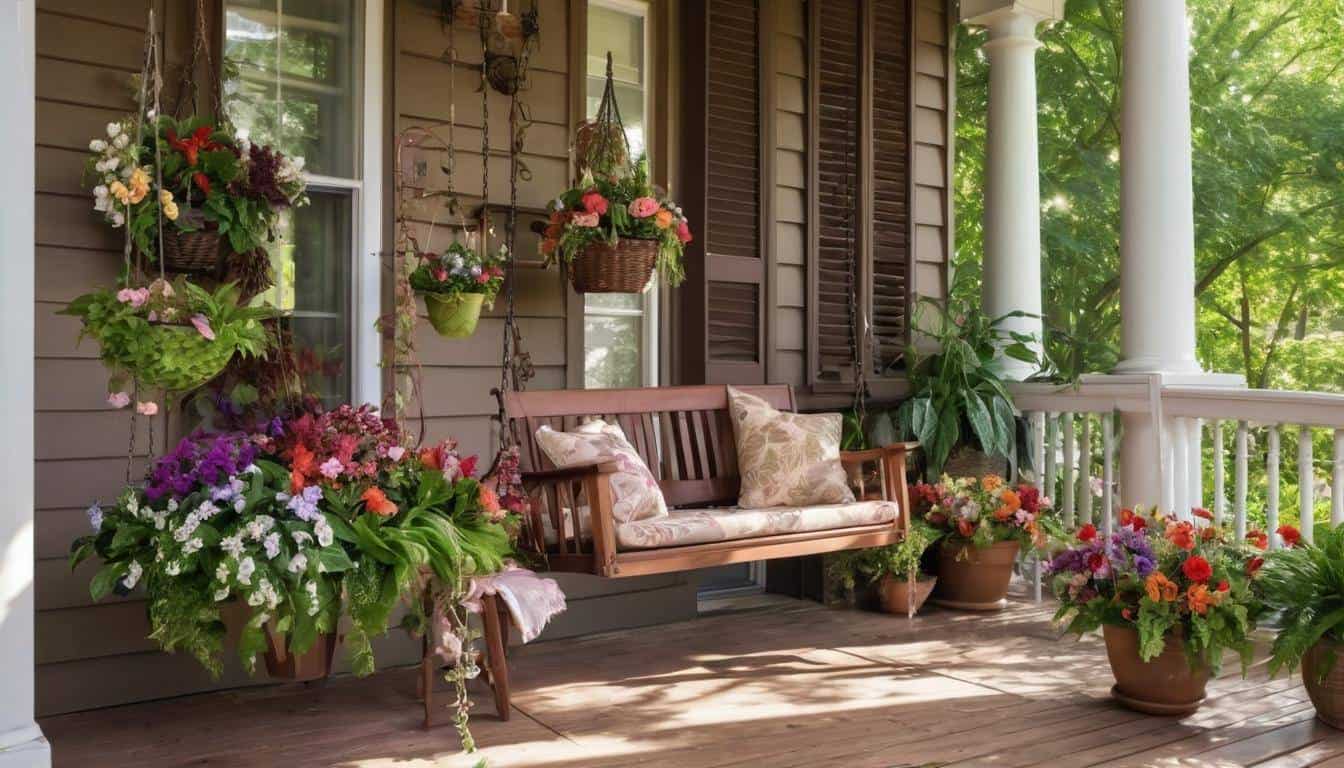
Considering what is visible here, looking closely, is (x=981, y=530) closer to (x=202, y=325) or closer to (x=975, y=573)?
(x=975, y=573)

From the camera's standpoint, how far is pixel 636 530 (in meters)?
3.37

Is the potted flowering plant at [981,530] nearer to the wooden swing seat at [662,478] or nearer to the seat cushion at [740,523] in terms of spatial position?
the wooden swing seat at [662,478]

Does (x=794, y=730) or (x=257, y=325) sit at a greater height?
(x=257, y=325)

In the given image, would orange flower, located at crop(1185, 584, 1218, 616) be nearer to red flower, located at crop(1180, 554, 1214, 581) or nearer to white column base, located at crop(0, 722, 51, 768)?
red flower, located at crop(1180, 554, 1214, 581)

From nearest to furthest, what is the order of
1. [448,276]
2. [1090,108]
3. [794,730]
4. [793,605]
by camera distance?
1. [794,730]
2. [448,276]
3. [793,605]
4. [1090,108]

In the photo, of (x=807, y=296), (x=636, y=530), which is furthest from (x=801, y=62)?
(x=636, y=530)

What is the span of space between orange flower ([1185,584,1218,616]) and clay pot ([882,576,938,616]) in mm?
1486

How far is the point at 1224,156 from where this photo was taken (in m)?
8.95

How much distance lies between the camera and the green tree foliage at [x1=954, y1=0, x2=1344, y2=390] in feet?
28.9

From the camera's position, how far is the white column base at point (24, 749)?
249 centimetres

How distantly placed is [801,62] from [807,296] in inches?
39.0

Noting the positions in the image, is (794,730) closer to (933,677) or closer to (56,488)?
(933,677)

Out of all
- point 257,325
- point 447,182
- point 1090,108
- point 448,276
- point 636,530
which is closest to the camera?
point 257,325

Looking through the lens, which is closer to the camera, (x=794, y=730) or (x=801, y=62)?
(x=794, y=730)
